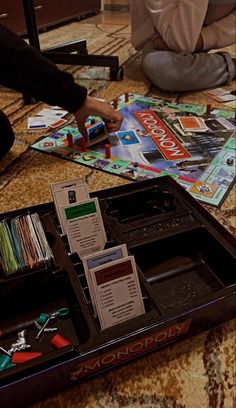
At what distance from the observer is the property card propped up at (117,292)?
504mm

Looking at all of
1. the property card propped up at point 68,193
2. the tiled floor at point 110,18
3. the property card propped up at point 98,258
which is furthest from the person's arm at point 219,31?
the tiled floor at point 110,18

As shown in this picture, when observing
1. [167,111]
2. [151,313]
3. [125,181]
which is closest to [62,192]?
[151,313]

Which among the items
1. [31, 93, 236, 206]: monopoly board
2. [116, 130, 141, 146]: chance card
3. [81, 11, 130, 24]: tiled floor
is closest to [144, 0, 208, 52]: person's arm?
[31, 93, 236, 206]: monopoly board

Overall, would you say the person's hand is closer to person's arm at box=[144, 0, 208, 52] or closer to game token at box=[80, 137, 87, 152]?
game token at box=[80, 137, 87, 152]

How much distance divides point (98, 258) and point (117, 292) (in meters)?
0.06

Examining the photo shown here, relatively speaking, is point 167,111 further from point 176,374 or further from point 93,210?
point 176,374

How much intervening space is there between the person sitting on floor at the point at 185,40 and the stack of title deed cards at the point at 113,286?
3.66 feet

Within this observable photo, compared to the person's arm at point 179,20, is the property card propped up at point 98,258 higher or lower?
lower

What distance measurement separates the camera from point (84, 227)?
0.62 m

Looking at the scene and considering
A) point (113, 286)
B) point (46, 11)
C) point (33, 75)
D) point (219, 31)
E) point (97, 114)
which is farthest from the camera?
point (46, 11)

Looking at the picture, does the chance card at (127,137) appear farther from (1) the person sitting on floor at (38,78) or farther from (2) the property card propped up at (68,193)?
(2) the property card propped up at (68,193)

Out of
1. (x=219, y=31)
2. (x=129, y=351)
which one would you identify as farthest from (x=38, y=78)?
(x=219, y=31)

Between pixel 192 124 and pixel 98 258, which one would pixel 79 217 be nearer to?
pixel 98 258

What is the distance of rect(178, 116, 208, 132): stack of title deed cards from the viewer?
1.19 meters
